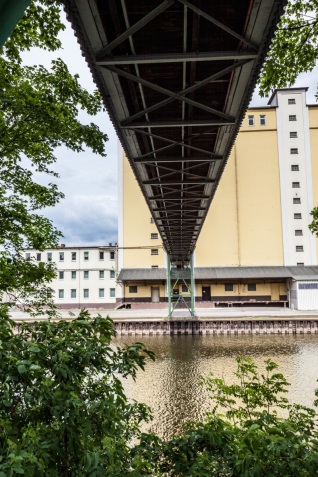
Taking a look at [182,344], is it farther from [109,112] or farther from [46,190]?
[109,112]

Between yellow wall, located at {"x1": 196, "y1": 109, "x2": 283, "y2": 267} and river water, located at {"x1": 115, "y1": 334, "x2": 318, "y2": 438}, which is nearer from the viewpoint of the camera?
river water, located at {"x1": 115, "y1": 334, "x2": 318, "y2": 438}

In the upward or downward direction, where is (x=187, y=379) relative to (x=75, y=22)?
downward

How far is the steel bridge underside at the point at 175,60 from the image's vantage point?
3.53 meters

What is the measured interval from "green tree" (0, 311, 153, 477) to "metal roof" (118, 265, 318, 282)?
31.9 m

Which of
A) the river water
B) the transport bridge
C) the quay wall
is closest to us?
the transport bridge

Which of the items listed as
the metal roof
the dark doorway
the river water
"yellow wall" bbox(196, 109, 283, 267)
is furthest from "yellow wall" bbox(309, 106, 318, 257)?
the river water

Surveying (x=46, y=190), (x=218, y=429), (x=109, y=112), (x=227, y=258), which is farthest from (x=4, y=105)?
(x=227, y=258)

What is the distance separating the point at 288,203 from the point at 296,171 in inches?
133

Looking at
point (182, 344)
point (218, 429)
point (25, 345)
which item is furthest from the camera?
point (182, 344)

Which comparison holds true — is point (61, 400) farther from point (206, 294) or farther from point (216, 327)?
point (206, 294)

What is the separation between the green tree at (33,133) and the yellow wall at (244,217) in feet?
95.3

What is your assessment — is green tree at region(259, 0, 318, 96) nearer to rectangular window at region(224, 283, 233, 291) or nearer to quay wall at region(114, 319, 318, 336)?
quay wall at region(114, 319, 318, 336)

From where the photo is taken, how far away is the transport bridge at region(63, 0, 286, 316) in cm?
353

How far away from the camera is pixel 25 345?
251cm
